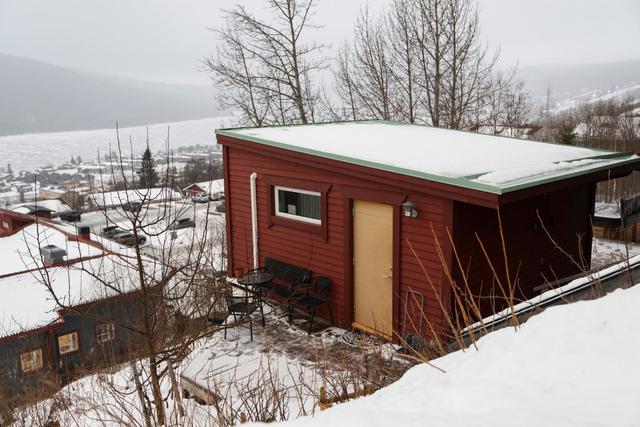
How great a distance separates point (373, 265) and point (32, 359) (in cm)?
1287

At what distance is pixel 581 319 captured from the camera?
10.9ft

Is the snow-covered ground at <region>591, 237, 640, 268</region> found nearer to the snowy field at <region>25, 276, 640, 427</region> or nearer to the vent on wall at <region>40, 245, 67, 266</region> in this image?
the snowy field at <region>25, 276, 640, 427</region>

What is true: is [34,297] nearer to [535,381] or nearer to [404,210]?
[404,210]

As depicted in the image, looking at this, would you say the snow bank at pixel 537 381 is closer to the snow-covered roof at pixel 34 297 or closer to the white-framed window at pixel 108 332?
the white-framed window at pixel 108 332

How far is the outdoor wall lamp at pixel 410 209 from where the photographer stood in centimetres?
662

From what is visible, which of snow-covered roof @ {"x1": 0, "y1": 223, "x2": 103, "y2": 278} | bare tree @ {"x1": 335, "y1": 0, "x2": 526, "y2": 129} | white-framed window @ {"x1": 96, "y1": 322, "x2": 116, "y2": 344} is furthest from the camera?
snow-covered roof @ {"x1": 0, "y1": 223, "x2": 103, "y2": 278}

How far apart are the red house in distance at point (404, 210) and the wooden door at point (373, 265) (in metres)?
0.02

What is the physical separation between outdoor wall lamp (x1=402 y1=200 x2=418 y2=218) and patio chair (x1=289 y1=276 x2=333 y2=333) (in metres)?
1.81

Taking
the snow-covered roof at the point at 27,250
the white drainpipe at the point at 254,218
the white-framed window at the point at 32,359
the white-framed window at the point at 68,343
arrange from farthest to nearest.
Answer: the snow-covered roof at the point at 27,250 → the white-framed window at the point at 68,343 → the white-framed window at the point at 32,359 → the white drainpipe at the point at 254,218

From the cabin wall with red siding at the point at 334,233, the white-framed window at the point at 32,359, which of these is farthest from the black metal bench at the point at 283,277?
the white-framed window at the point at 32,359

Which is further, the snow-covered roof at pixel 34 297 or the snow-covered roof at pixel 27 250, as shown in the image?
the snow-covered roof at pixel 27 250

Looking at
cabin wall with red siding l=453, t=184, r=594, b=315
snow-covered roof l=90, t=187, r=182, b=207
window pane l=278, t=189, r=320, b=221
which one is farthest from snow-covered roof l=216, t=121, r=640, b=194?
snow-covered roof l=90, t=187, r=182, b=207

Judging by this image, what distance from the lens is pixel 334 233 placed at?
25.4 feet

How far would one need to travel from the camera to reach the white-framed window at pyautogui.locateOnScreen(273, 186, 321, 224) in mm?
8062
